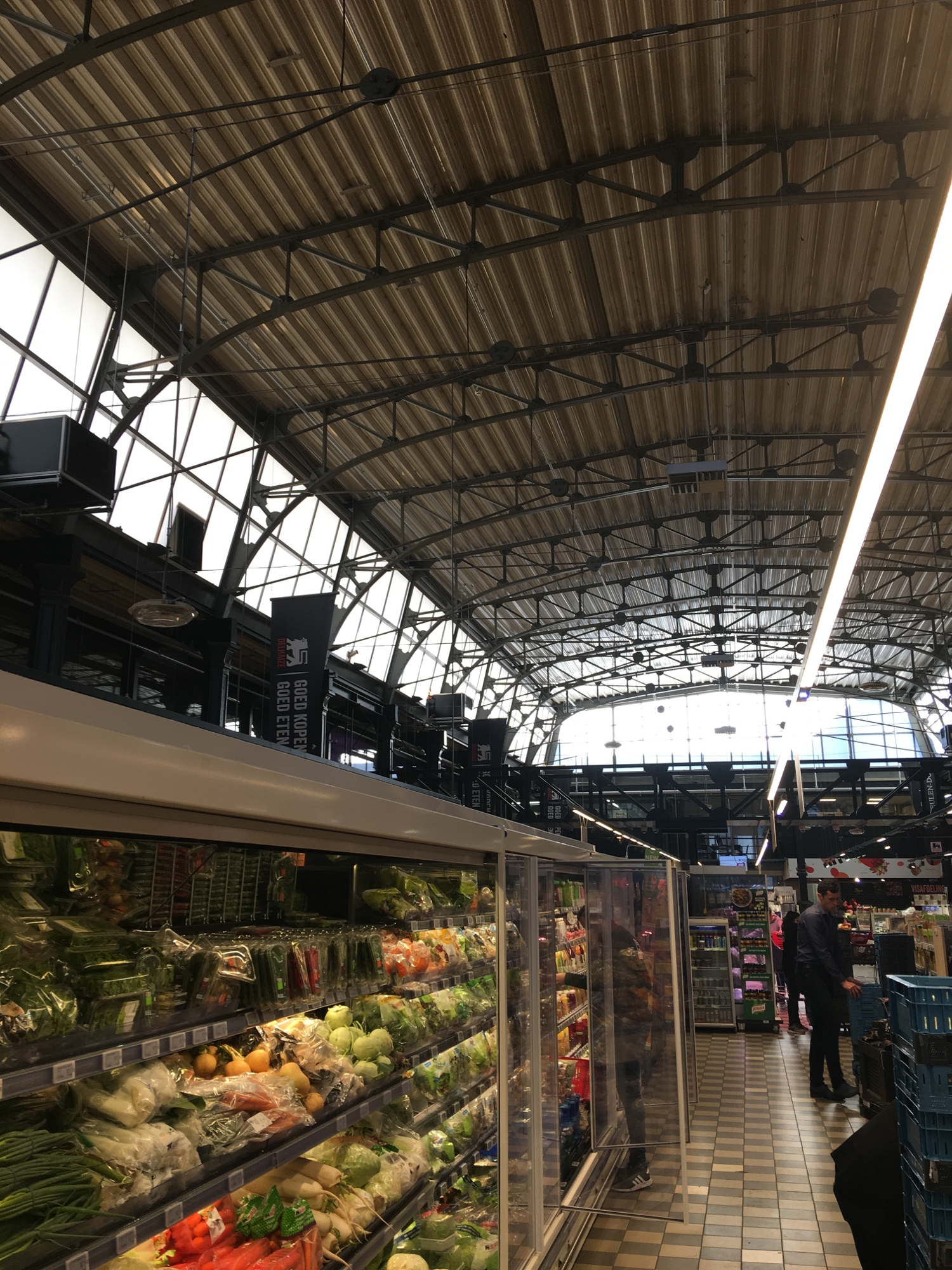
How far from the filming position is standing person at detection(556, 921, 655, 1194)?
6.25 metres

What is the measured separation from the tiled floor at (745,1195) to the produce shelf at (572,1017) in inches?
41.2

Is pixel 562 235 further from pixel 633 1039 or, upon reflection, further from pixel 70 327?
→ pixel 633 1039

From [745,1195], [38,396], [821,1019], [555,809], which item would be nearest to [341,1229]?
[745,1195]

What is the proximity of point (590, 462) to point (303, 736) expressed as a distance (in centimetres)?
660

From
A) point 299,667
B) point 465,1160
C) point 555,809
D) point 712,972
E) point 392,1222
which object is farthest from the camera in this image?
point 555,809

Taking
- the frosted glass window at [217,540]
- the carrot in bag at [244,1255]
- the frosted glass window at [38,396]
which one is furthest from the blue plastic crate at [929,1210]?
the frosted glass window at [217,540]

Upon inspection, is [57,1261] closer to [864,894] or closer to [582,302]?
[582,302]

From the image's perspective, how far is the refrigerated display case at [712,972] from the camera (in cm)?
1377

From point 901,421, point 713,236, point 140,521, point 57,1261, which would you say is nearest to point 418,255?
point 713,236

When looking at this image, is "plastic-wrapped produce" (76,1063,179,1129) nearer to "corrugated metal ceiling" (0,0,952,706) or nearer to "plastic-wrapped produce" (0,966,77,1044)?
"plastic-wrapped produce" (0,966,77,1044)

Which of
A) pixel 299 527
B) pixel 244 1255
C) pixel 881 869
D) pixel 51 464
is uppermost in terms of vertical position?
pixel 299 527

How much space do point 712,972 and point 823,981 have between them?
5.73 meters

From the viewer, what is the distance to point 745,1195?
20.4 ft

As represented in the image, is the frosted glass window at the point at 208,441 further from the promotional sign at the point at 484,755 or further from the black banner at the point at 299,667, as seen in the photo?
the promotional sign at the point at 484,755
